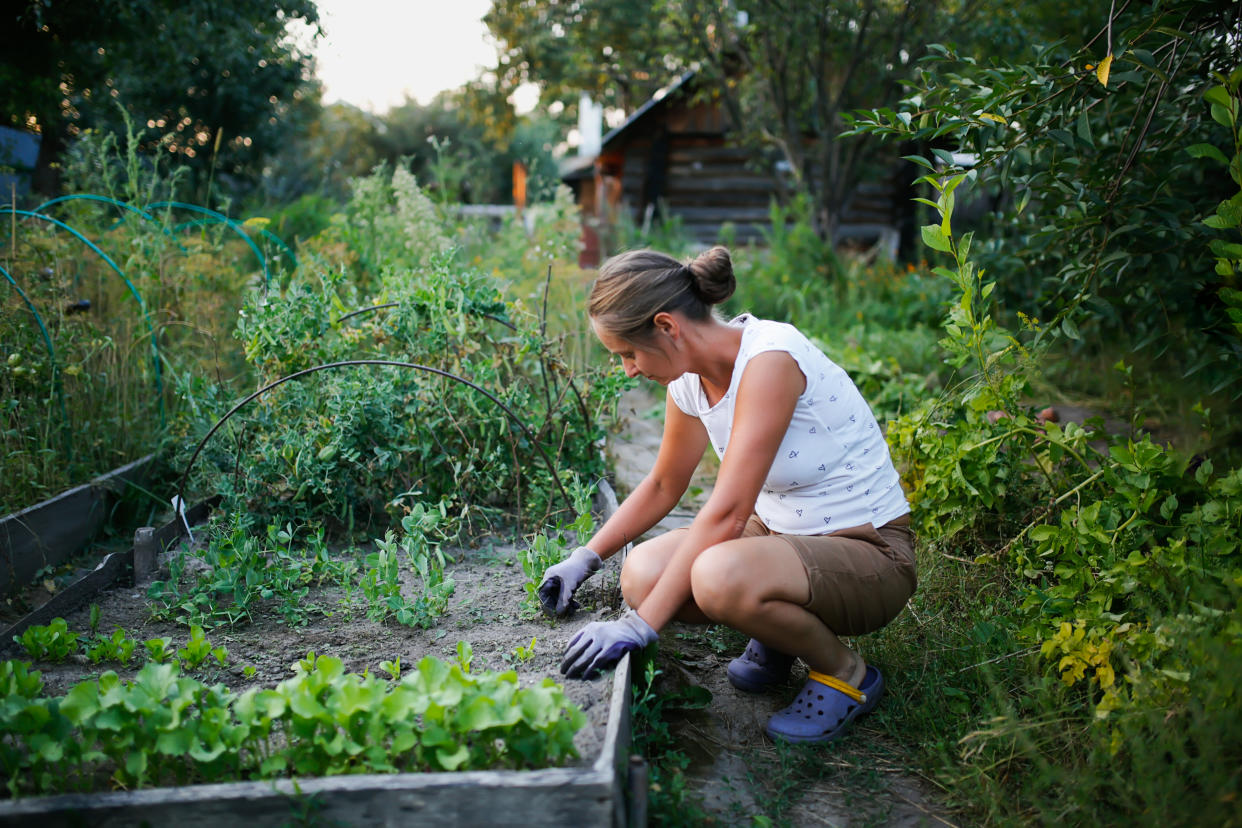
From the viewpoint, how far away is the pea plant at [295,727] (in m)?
1.40

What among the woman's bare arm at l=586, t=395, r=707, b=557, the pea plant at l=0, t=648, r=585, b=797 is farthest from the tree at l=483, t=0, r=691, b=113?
the pea plant at l=0, t=648, r=585, b=797

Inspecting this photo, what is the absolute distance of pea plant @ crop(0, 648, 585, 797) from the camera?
4.59ft

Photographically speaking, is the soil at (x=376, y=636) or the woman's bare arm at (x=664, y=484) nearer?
the soil at (x=376, y=636)

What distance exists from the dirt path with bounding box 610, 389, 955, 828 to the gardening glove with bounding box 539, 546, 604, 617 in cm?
29

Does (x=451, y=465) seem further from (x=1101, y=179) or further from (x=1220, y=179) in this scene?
(x=1220, y=179)

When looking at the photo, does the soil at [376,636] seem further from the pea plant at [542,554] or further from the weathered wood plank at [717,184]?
the weathered wood plank at [717,184]

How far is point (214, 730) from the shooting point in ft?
4.68

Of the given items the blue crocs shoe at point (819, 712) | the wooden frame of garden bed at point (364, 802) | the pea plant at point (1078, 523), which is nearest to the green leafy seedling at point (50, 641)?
the wooden frame of garden bed at point (364, 802)

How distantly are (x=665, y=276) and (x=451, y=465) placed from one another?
4.73 ft

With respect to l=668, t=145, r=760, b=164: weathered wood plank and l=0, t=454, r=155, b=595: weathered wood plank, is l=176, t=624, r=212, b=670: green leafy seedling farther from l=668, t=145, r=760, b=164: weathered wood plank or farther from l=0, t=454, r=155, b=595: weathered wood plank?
l=668, t=145, r=760, b=164: weathered wood plank

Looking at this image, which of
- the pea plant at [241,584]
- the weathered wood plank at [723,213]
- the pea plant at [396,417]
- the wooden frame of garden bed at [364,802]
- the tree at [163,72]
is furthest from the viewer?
the weathered wood plank at [723,213]

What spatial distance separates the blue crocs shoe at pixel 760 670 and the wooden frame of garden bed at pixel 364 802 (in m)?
0.86

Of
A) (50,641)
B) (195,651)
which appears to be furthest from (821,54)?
(50,641)

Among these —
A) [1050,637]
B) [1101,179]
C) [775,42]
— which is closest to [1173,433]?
[1101,179]
